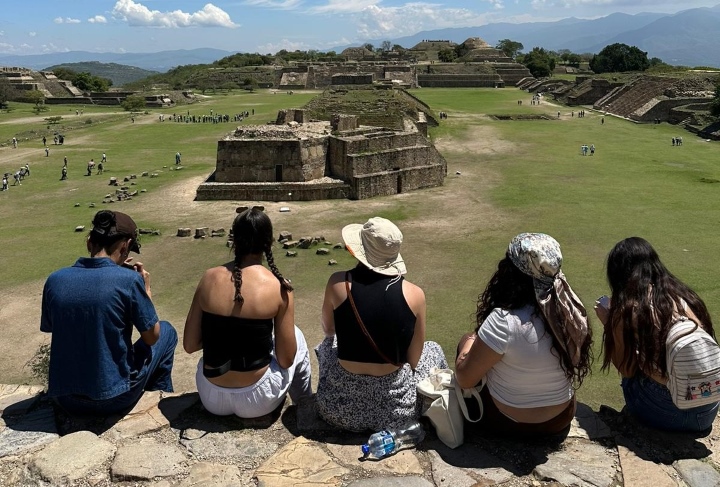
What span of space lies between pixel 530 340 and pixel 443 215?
43.5 ft

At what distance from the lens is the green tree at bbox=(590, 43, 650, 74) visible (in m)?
68.8

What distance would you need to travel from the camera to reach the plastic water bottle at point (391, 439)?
341 cm

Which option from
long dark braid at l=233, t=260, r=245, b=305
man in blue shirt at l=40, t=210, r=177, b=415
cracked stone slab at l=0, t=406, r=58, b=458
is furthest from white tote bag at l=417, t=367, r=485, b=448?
cracked stone slab at l=0, t=406, r=58, b=458

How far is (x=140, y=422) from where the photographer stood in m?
3.78

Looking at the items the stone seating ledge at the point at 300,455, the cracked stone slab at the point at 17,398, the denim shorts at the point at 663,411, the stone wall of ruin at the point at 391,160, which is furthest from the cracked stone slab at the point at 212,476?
the stone wall of ruin at the point at 391,160

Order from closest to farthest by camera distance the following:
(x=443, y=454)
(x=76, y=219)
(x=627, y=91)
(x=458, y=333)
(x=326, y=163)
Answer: (x=443, y=454) → (x=458, y=333) → (x=76, y=219) → (x=326, y=163) → (x=627, y=91)

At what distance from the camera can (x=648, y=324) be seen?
135 inches

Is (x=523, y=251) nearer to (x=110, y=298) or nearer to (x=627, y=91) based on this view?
(x=110, y=298)

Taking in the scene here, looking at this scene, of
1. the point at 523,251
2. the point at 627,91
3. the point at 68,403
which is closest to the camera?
the point at 523,251

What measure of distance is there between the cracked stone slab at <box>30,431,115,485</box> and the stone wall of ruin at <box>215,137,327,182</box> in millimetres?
15943

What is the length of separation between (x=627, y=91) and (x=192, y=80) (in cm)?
5609

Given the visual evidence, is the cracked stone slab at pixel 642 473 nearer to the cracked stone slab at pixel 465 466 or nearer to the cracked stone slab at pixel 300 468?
the cracked stone slab at pixel 465 466

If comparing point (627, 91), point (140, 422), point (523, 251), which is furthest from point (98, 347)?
point (627, 91)

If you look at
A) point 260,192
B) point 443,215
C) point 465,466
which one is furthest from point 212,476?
point 260,192
